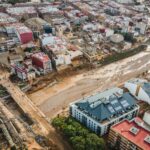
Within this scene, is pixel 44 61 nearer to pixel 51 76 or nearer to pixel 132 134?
pixel 51 76

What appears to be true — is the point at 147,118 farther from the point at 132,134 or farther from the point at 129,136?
the point at 129,136

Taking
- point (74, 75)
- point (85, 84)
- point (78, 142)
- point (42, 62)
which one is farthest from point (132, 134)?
point (42, 62)

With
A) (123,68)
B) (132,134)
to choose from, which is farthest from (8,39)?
(132,134)

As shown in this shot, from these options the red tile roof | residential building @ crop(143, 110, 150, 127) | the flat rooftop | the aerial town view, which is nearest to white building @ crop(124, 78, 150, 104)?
the aerial town view

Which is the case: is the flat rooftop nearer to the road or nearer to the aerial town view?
the aerial town view

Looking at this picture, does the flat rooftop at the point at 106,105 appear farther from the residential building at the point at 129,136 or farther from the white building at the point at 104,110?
the residential building at the point at 129,136

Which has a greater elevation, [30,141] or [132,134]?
[132,134]

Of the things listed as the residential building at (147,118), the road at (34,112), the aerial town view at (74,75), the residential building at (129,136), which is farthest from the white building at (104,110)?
the road at (34,112)
